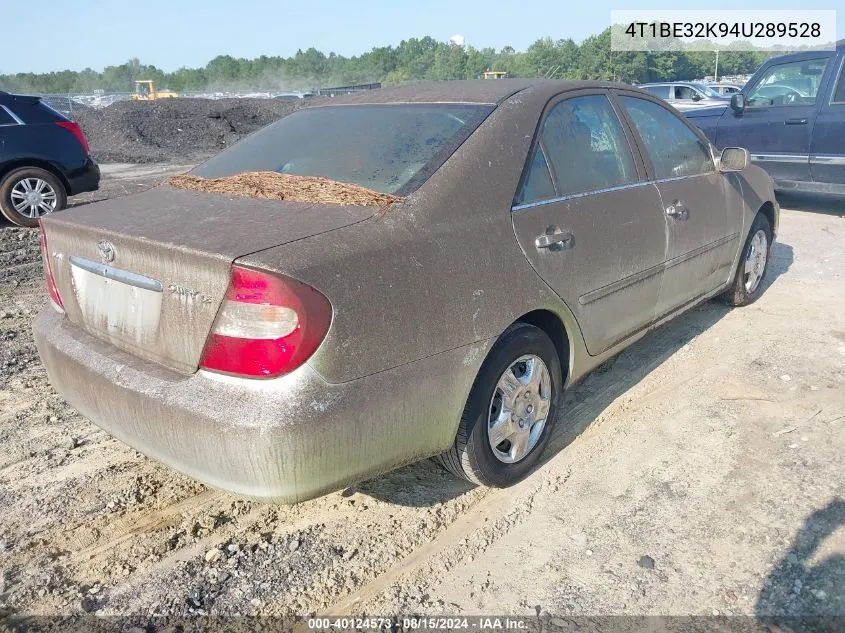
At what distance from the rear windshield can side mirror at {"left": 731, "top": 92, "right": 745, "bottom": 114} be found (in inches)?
288

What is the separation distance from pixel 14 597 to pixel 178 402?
93 cm

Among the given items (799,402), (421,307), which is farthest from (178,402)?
(799,402)

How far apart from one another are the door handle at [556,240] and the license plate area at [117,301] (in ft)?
4.88

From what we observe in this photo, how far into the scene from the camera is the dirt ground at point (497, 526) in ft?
7.72

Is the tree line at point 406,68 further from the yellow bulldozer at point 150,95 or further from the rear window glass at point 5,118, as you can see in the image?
the rear window glass at point 5,118

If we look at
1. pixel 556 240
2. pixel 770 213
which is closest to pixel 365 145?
pixel 556 240

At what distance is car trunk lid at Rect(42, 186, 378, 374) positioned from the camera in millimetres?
2160

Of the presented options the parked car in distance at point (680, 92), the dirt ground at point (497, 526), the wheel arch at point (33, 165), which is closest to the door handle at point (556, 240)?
the dirt ground at point (497, 526)

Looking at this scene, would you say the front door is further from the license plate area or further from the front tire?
the license plate area

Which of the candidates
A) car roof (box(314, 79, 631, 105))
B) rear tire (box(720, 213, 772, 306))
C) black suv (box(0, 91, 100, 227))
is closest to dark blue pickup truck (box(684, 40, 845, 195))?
rear tire (box(720, 213, 772, 306))

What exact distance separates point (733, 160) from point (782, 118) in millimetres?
5186

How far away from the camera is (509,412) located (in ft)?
9.33

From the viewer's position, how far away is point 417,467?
3.18 m

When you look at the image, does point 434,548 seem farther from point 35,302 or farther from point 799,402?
point 35,302
